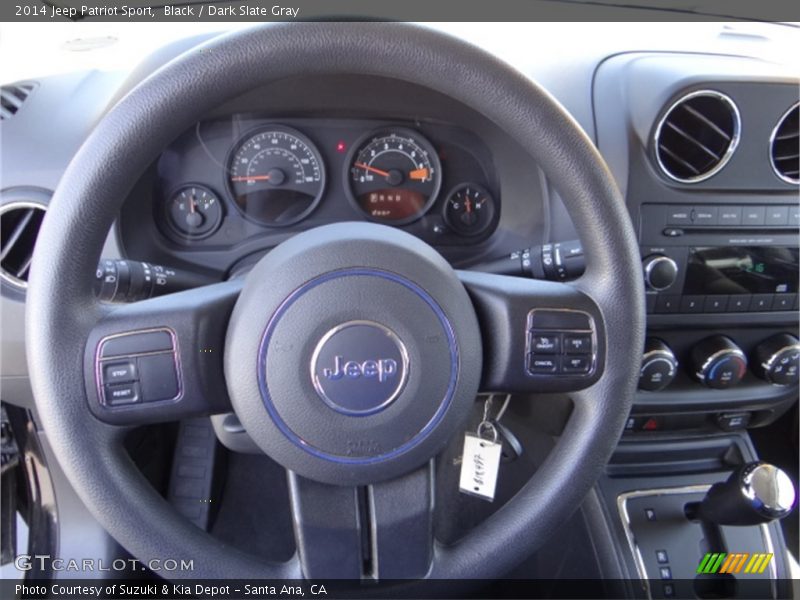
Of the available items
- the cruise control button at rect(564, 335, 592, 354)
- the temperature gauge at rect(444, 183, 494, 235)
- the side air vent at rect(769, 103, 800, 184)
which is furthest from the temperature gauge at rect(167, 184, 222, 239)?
the side air vent at rect(769, 103, 800, 184)

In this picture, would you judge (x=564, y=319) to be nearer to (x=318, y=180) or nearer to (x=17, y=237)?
(x=318, y=180)

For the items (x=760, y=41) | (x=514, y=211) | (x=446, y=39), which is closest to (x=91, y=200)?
(x=446, y=39)

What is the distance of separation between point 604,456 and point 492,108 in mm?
479

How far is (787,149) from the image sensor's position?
1451 mm

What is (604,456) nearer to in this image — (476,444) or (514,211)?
(476,444)

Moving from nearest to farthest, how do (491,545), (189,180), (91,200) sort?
(91,200) → (491,545) → (189,180)

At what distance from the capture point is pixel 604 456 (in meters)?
1.01

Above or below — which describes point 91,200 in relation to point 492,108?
below

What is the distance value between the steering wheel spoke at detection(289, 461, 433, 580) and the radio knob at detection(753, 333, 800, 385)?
2.91 feet

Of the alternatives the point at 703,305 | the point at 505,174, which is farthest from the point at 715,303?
the point at 505,174

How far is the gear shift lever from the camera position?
1.32 m

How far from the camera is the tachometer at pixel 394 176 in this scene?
1.44 m

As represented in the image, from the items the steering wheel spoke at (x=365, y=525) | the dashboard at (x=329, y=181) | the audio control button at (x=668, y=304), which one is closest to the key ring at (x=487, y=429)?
the steering wheel spoke at (x=365, y=525)

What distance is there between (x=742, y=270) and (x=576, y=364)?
707 millimetres
